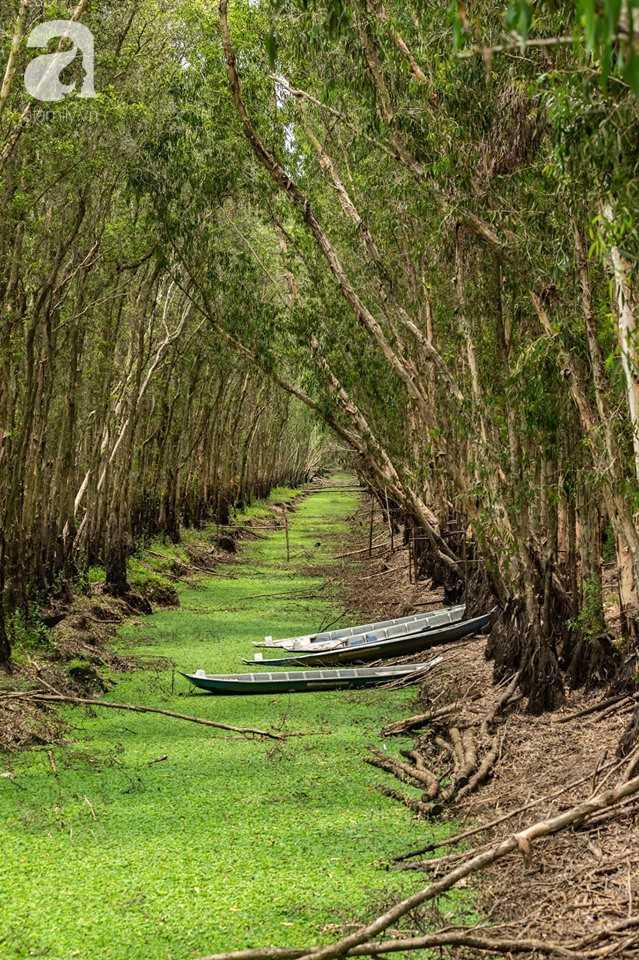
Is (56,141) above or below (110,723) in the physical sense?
above

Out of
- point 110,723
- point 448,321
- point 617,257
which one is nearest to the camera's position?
point 617,257

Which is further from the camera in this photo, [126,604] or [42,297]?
[126,604]

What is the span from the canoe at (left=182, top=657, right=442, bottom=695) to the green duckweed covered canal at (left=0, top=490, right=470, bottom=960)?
0.16 metres

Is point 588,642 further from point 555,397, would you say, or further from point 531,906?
point 531,906

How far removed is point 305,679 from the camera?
1079 cm

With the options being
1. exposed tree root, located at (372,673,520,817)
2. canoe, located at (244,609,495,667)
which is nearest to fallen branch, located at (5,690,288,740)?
exposed tree root, located at (372,673,520,817)

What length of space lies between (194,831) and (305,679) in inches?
173

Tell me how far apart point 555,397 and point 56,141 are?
6.49m

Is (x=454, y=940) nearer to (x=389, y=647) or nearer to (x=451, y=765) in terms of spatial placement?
(x=451, y=765)

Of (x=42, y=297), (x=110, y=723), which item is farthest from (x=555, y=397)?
(x=42, y=297)

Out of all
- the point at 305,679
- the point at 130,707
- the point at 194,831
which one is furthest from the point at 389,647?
the point at 194,831

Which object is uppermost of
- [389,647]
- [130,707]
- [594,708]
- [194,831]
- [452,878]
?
[452,878]

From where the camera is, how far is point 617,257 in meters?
5.44

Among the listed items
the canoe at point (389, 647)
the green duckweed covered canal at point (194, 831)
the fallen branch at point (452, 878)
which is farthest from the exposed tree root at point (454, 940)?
the canoe at point (389, 647)
